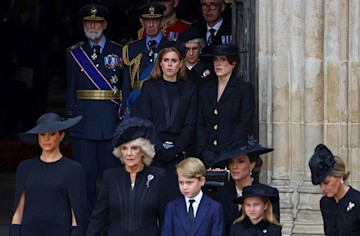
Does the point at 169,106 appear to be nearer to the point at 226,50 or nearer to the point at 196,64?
the point at 226,50

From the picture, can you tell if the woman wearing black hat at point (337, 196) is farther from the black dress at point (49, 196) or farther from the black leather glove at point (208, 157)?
the black dress at point (49, 196)

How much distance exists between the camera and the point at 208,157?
1258 centimetres

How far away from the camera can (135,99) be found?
13492 millimetres

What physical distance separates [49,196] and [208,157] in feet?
5.92

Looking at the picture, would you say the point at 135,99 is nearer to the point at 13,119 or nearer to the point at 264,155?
the point at 264,155

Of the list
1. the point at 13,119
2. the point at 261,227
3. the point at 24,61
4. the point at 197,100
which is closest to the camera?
the point at 261,227

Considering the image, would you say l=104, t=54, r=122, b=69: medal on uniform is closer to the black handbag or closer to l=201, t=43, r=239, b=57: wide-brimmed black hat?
l=201, t=43, r=239, b=57: wide-brimmed black hat

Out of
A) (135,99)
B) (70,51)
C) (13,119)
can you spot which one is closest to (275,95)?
(135,99)

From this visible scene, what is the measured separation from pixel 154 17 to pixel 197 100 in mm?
1193

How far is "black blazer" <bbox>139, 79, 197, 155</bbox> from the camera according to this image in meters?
12.8

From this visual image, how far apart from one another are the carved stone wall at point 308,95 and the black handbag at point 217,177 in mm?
1129

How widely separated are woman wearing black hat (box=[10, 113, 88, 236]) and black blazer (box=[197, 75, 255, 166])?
5.41ft

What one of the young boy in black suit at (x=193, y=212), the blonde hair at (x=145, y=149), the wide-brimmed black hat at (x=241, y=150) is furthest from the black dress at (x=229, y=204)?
the blonde hair at (x=145, y=149)

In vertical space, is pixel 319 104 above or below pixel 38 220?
above
